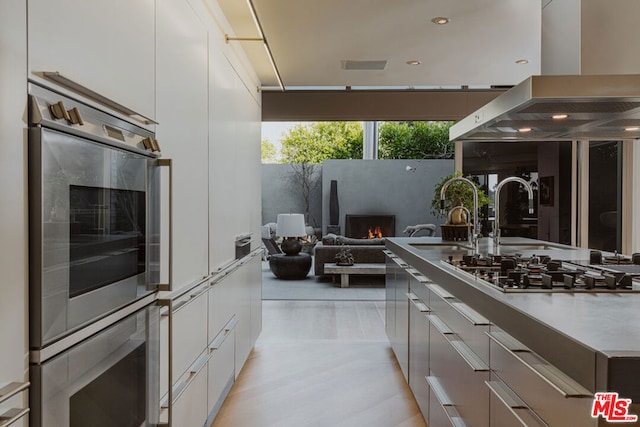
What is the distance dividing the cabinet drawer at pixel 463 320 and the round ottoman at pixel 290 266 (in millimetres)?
5291

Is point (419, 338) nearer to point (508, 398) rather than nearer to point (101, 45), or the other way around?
point (508, 398)

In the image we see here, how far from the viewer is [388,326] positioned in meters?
4.03

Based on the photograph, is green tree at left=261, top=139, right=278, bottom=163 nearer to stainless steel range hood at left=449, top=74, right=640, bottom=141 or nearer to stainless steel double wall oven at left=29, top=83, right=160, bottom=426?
stainless steel range hood at left=449, top=74, right=640, bottom=141

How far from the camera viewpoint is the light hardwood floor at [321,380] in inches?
112

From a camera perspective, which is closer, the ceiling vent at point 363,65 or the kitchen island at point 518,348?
the kitchen island at point 518,348

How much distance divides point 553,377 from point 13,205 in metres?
1.17

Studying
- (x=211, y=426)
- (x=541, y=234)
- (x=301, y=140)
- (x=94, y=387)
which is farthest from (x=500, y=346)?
(x=301, y=140)

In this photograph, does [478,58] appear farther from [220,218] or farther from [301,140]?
[301,140]

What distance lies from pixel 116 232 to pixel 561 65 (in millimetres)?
2177

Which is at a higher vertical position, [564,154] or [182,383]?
[564,154]

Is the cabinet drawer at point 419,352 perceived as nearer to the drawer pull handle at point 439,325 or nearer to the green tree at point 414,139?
the drawer pull handle at point 439,325

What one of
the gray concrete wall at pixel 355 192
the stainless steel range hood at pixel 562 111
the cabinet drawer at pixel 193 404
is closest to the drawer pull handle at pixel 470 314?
the stainless steel range hood at pixel 562 111

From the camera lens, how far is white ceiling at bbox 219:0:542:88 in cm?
313

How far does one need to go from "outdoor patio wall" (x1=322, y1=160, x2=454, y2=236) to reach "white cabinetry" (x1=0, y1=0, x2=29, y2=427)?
28.1ft
